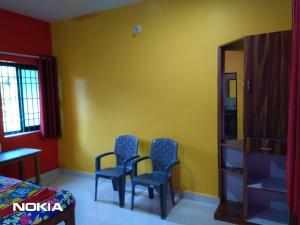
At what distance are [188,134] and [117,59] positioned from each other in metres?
1.49

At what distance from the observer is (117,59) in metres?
3.44

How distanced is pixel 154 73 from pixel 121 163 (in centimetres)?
133

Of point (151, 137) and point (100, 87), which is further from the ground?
point (100, 87)

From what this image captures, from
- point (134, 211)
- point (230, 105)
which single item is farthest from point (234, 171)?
point (134, 211)

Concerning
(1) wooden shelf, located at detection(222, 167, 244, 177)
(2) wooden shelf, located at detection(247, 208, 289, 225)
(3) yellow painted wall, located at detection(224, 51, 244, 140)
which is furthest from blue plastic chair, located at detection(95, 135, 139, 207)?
(2) wooden shelf, located at detection(247, 208, 289, 225)

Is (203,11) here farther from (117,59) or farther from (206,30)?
(117,59)

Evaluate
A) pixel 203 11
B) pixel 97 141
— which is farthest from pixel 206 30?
pixel 97 141

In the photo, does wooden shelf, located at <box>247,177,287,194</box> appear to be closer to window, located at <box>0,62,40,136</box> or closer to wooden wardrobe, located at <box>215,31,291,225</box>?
wooden wardrobe, located at <box>215,31,291,225</box>

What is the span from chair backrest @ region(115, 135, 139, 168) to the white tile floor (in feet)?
1.58

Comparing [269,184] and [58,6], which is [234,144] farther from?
[58,6]

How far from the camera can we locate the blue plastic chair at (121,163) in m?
2.88

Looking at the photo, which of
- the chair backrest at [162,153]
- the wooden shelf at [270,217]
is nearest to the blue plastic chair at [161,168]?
the chair backrest at [162,153]

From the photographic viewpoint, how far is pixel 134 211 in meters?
2.78

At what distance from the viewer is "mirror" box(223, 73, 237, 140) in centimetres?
259
